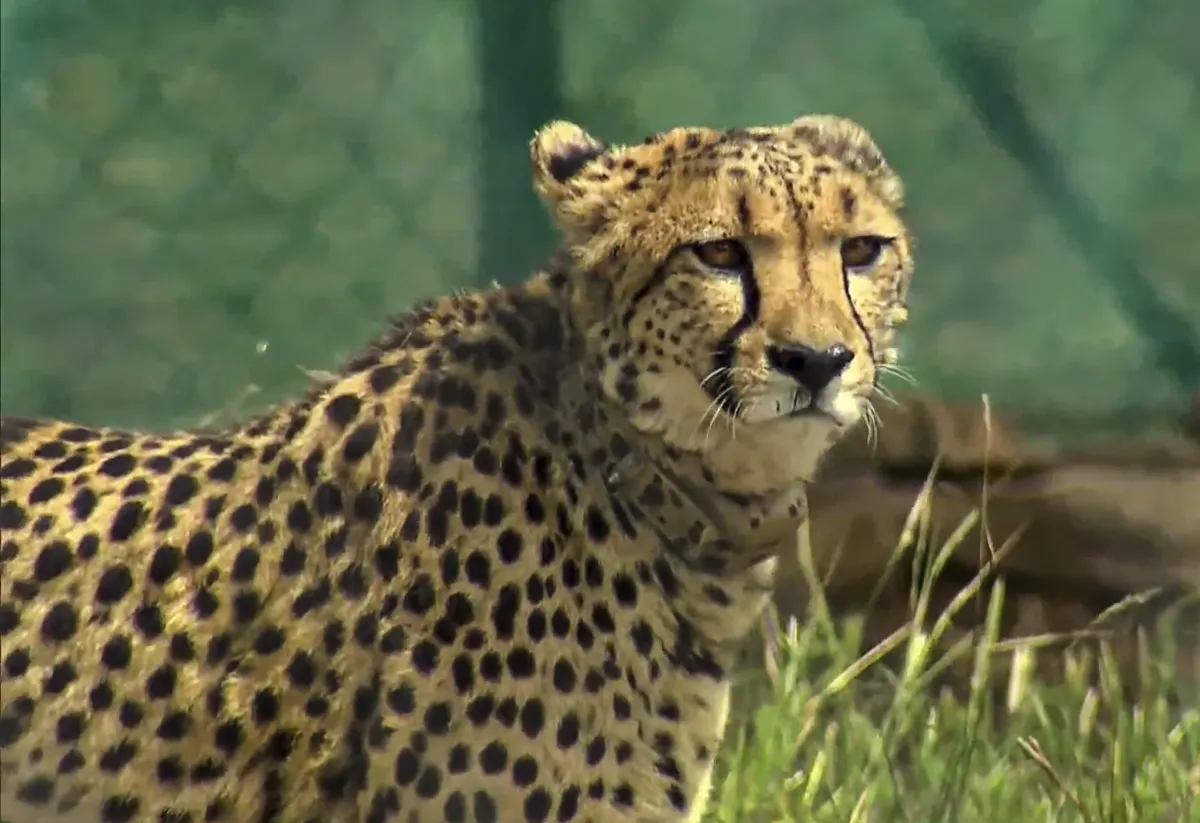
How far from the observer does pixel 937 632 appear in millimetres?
1762

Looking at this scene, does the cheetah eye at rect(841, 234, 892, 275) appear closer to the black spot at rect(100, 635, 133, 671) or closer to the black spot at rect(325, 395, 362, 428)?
the black spot at rect(325, 395, 362, 428)

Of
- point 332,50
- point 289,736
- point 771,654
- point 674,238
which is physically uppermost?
point 332,50

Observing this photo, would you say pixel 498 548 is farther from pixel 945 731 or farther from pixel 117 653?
pixel 945 731

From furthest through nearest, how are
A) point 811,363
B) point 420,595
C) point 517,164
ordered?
1. point 517,164
2. point 420,595
3. point 811,363

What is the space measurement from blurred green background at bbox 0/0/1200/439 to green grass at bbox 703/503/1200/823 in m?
0.33

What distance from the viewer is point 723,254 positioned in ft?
4.11

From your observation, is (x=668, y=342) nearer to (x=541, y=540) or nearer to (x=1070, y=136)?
(x=541, y=540)

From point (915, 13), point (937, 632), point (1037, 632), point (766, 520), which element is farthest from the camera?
point (1037, 632)

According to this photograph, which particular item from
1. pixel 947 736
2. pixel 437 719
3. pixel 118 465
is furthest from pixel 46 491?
pixel 947 736

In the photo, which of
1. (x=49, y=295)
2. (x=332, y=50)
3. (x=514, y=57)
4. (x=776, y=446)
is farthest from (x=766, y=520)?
(x=49, y=295)

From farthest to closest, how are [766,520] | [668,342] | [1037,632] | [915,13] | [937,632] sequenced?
[1037,632], [937,632], [915,13], [766,520], [668,342]

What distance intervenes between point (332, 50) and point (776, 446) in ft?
2.45

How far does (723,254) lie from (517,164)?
45cm

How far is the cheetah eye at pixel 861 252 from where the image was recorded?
1.27 metres
